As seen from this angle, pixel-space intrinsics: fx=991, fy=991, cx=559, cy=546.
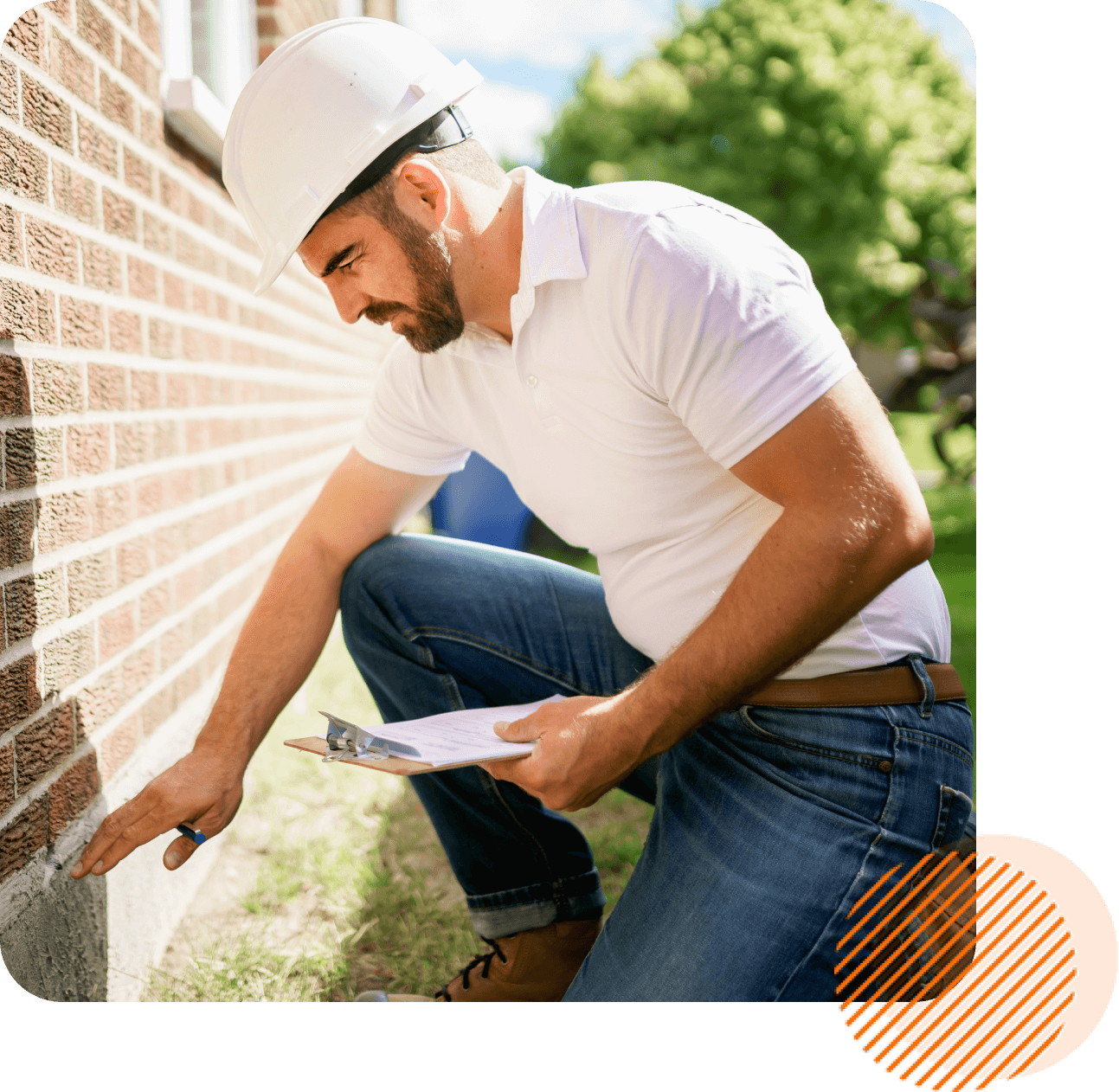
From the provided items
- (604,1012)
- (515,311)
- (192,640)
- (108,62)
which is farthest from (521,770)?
(108,62)

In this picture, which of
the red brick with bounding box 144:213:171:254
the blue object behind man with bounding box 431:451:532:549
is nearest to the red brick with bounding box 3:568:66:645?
the red brick with bounding box 144:213:171:254

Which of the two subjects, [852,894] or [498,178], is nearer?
[852,894]

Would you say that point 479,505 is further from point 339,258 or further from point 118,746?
point 339,258

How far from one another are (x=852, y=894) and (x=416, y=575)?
41.5 inches

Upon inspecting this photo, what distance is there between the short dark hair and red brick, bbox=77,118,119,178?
0.54 metres

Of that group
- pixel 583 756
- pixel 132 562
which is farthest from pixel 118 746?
pixel 583 756

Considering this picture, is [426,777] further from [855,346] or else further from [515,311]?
[855,346]

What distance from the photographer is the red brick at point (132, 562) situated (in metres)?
2.05

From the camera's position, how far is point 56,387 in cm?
172

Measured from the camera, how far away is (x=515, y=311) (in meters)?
1.75

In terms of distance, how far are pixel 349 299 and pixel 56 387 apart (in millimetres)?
528

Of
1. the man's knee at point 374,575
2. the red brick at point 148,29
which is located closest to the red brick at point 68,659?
the man's knee at point 374,575

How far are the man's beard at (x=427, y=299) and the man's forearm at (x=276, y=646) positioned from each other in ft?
1.75

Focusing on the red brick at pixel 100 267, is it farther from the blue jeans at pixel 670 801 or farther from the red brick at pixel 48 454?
the blue jeans at pixel 670 801
